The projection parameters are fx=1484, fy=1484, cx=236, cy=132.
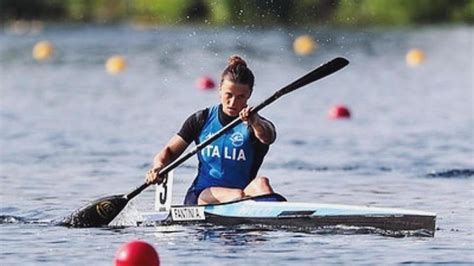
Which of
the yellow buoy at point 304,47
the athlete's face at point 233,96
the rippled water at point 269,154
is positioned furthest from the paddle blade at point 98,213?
the yellow buoy at point 304,47

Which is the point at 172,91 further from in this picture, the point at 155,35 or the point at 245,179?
the point at 155,35

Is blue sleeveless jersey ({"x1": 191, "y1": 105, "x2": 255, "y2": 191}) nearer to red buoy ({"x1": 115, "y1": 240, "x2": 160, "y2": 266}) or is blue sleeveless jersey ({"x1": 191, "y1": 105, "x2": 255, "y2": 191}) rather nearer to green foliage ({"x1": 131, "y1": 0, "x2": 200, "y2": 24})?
red buoy ({"x1": 115, "y1": 240, "x2": 160, "y2": 266})

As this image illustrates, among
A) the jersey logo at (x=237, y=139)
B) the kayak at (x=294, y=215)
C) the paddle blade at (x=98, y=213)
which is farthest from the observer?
the paddle blade at (x=98, y=213)

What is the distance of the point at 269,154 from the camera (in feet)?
65.4

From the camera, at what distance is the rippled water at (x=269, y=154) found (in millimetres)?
12367

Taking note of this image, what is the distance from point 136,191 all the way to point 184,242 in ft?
4.28

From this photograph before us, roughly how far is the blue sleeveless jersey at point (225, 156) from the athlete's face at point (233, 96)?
0.78 ft

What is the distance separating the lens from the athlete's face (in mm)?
12820

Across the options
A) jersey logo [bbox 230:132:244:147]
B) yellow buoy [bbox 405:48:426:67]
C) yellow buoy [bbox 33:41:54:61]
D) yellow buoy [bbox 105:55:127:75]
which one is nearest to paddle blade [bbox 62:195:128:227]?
jersey logo [bbox 230:132:244:147]

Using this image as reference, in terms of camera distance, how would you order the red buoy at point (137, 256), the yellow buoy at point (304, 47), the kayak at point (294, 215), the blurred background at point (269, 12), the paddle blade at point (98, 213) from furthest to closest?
the blurred background at point (269, 12) < the yellow buoy at point (304, 47) < the paddle blade at point (98, 213) < the kayak at point (294, 215) < the red buoy at point (137, 256)

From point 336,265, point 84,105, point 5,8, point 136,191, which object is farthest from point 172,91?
point 5,8

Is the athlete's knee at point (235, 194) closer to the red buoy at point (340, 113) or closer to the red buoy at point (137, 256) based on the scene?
the red buoy at point (137, 256)

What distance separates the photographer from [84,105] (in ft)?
95.6

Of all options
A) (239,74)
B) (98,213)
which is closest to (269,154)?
(98,213)
